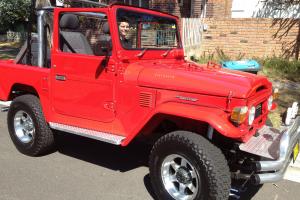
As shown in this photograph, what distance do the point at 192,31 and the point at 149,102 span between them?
7845 mm

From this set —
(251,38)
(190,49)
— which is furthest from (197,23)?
(251,38)

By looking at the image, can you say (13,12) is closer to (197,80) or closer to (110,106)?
(110,106)

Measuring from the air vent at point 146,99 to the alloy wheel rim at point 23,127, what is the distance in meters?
1.91

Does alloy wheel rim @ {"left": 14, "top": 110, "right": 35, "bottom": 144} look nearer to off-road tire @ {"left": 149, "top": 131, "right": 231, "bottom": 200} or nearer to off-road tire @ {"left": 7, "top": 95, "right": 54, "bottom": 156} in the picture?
off-road tire @ {"left": 7, "top": 95, "right": 54, "bottom": 156}

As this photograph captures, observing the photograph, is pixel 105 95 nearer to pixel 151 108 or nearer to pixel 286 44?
pixel 151 108

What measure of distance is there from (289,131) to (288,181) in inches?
41.9

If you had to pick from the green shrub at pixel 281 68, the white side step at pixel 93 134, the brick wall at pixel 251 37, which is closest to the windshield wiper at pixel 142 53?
the white side step at pixel 93 134

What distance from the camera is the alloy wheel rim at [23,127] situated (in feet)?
16.8

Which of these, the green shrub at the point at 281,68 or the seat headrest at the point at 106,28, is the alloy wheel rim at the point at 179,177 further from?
the green shrub at the point at 281,68

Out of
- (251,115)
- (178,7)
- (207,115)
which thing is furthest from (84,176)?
(178,7)

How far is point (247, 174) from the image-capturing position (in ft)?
11.8

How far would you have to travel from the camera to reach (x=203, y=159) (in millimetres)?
3336

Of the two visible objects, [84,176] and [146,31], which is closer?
[84,176]

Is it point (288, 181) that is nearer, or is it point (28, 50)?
point (288, 181)
